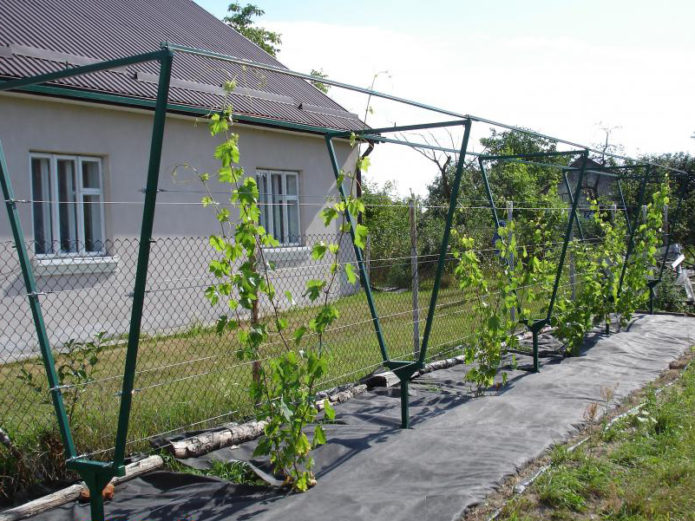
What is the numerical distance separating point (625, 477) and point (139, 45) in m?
9.96

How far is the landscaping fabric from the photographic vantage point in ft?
12.0

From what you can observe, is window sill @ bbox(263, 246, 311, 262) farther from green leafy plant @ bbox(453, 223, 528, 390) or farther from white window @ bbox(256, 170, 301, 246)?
green leafy plant @ bbox(453, 223, 528, 390)

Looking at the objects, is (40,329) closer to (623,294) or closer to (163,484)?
(163,484)

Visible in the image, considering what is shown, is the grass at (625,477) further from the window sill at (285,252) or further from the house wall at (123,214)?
the house wall at (123,214)

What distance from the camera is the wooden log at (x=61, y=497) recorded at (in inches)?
141

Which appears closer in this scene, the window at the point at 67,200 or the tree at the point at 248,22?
the window at the point at 67,200

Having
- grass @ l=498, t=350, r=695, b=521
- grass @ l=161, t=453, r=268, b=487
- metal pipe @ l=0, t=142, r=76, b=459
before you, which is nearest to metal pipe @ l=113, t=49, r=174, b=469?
metal pipe @ l=0, t=142, r=76, b=459

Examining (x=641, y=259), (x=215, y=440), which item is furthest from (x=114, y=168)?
(x=641, y=259)

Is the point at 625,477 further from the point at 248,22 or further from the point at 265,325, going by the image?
the point at 248,22

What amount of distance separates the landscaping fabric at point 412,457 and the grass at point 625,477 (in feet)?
0.77

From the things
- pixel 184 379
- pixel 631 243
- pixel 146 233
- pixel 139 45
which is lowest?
pixel 184 379

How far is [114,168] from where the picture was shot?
9516 millimetres

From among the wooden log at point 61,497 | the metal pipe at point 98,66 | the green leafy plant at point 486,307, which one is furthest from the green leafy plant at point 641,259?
the metal pipe at point 98,66

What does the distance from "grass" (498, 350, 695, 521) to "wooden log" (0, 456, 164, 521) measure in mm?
2101
